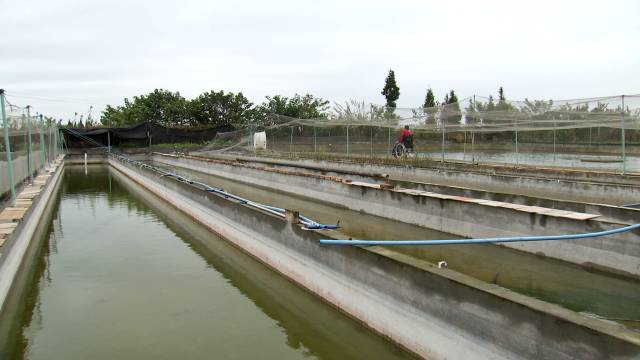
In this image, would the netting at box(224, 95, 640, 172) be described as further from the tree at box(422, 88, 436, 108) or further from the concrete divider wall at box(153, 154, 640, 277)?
the tree at box(422, 88, 436, 108)

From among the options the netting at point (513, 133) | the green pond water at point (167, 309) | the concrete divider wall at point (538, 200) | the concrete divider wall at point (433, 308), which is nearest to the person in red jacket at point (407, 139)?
the netting at point (513, 133)

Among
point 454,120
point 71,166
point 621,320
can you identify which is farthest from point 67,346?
point 71,166

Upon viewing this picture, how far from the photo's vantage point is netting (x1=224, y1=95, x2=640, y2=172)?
47.0 feet

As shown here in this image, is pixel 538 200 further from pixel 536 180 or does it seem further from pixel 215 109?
pixel 215 109

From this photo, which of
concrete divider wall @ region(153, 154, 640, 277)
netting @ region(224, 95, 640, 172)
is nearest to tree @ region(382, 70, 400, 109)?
netting @ region(224, 95, 640, 172)

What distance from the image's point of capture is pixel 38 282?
27.1 feet

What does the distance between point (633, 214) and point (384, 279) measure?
5209 mm

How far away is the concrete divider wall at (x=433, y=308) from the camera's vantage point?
358cm

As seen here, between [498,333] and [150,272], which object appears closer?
[498,333]

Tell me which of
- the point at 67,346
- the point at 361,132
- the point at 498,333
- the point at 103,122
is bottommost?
the point at 67,346

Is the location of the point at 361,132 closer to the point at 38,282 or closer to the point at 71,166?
the point at 38,282

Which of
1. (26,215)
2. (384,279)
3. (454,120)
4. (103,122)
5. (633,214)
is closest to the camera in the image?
(384,279)

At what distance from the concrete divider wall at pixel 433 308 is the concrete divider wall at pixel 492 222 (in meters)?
3.72

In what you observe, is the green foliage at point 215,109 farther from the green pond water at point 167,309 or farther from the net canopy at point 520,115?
the green pond water at point 167,309
